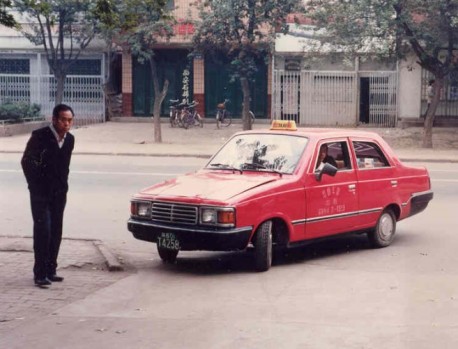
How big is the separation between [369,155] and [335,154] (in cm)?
69

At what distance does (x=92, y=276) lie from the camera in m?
9.18

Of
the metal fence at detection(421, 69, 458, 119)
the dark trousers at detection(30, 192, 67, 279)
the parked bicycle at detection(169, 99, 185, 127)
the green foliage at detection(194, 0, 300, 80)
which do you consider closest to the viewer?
the dark trousers at detection(30, 192, 67, 279)

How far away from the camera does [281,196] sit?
31.0 feet

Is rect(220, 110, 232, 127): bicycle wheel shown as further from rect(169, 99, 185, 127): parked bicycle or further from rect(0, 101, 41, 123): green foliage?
rect(0, 101, 41, 123): green foliage

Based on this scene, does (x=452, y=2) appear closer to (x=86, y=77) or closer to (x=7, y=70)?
(x=86, y=77)

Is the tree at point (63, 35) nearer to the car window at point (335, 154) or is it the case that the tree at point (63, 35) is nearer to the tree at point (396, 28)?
the tree at point (396, 28)

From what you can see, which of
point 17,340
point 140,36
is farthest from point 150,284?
point 140,36

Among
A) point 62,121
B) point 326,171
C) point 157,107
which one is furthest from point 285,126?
point 157,107

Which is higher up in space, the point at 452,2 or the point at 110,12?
the point at 452,2

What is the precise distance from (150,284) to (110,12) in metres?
3.56

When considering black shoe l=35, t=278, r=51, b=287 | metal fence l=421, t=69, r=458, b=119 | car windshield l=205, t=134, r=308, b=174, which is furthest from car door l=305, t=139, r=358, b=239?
metal fence l=421, t=69, r=458, b=119

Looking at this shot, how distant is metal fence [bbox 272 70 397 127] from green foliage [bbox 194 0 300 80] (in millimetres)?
2860

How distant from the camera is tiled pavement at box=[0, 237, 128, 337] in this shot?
7637 millimetres

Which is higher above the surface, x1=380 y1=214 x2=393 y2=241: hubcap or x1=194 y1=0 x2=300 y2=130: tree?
x1=194 y1=0 x2=300 y2=130: tree
